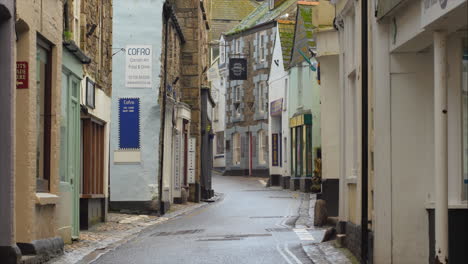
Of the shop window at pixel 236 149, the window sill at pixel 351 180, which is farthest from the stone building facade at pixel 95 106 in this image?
the shop window at pixel 236 149

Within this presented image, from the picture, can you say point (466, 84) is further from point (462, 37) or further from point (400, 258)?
point (400, 258)

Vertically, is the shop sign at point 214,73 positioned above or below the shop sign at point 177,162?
above

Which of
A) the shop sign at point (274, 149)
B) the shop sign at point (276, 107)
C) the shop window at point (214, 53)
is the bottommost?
the shop sign at point (274, 149)

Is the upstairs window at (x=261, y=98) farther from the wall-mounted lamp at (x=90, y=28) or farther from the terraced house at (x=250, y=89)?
the wall-mounted lamp at (x=90, y=28)

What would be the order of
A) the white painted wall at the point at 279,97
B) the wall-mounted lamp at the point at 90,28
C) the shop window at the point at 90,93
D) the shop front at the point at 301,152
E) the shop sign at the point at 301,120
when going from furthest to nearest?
1. the white painted wall at the point at 279,97
2. the shop front at the point at 301,152
3. the shop sign at the point at 301,120
4. the wall-mounted lamp at the point at 90,28
5. the shop window at the point at 90,93

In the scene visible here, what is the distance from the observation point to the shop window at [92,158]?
21291 millimetres

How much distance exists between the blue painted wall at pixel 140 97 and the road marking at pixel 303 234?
29.0 feet

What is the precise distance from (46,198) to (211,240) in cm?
434

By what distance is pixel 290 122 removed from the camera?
153 feet

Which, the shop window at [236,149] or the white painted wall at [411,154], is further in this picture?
the shop window at [236,149]

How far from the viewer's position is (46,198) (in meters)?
13.7

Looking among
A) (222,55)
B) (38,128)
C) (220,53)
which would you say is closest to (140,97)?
(38,128)

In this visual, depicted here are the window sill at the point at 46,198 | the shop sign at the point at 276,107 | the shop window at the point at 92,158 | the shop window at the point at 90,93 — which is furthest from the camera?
the shop sign at the point at 276,107

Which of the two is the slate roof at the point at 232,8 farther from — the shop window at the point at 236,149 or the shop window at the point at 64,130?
the shop window at the point at 64,130
